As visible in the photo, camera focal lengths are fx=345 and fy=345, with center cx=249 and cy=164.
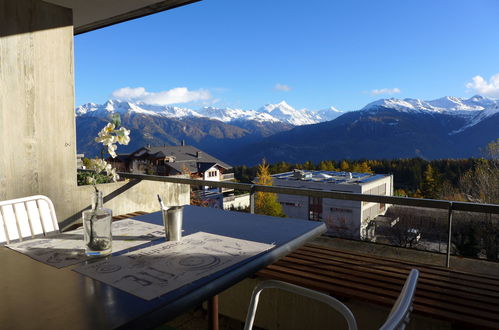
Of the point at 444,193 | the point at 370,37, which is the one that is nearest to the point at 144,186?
the point at 444,193

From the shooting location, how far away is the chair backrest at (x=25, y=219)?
1.64 metres

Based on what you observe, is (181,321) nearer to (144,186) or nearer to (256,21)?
(144,186)

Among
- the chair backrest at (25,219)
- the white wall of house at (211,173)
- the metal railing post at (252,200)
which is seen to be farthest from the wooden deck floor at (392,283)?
the white wall of house at (211,173)

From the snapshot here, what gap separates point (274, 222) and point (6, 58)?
9.03ft

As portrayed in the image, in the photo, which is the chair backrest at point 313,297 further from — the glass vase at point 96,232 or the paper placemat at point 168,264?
the glass vase at point 96,232

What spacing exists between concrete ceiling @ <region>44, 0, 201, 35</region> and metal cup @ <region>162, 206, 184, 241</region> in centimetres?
249

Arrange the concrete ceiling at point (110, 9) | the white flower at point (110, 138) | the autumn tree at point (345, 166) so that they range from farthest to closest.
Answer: the autumn tree at point (345, 166), the concrete ceiling at point (110, 9), the white flower at point (110, 138)

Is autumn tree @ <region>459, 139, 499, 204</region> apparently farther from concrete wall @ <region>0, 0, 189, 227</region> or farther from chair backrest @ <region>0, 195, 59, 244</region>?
chair backrest @ <region>0, 195, 59, 244</region>

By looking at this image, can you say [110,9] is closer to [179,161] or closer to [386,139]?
[179,161]

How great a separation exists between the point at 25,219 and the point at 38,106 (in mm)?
1829

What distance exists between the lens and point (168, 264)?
1.08m

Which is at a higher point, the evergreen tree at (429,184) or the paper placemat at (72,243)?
the paper placemat at (72,243)

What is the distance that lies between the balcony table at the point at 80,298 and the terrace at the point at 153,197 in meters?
0.80

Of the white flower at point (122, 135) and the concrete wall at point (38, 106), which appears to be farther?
the concrete wall at point (38, 106)
